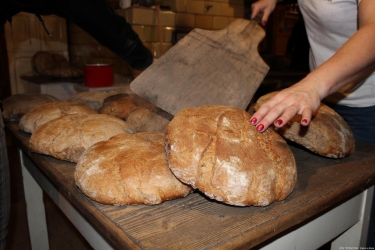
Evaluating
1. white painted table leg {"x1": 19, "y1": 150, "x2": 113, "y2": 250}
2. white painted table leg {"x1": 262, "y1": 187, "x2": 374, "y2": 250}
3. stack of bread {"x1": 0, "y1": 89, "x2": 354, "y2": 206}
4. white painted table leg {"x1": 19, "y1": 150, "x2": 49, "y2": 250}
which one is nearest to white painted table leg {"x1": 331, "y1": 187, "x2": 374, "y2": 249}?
white painted table leg {"x1": 262, "y1": 187, "x2": 374, "y2": 250}

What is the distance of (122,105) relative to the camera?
1.70 meters

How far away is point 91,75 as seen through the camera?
285cm

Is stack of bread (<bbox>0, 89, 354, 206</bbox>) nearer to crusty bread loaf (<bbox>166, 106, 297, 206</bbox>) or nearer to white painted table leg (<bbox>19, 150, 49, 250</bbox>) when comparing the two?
crusty bread loaf (<bbox>166, 106, 297, 206</bbox>)

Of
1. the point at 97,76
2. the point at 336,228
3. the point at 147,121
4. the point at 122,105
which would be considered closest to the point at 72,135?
the point at 147,121

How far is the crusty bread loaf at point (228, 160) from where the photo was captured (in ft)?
2.62

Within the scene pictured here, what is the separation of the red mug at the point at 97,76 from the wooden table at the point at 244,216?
158 centimetres

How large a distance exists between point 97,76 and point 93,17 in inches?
54.4

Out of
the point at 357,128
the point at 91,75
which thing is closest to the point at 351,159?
the point at 357,128

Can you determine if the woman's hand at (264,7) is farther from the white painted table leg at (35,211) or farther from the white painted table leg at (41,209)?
the white painted table leg at (35,211)

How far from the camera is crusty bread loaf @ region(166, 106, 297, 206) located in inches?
31.5

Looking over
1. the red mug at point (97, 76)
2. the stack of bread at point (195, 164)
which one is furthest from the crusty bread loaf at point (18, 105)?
the stack of bread at point (195, 164)

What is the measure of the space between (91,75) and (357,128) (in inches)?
91.9

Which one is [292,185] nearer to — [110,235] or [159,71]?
[110,235]

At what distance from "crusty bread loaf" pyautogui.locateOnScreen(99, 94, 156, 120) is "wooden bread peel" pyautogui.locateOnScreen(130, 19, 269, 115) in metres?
0.38
